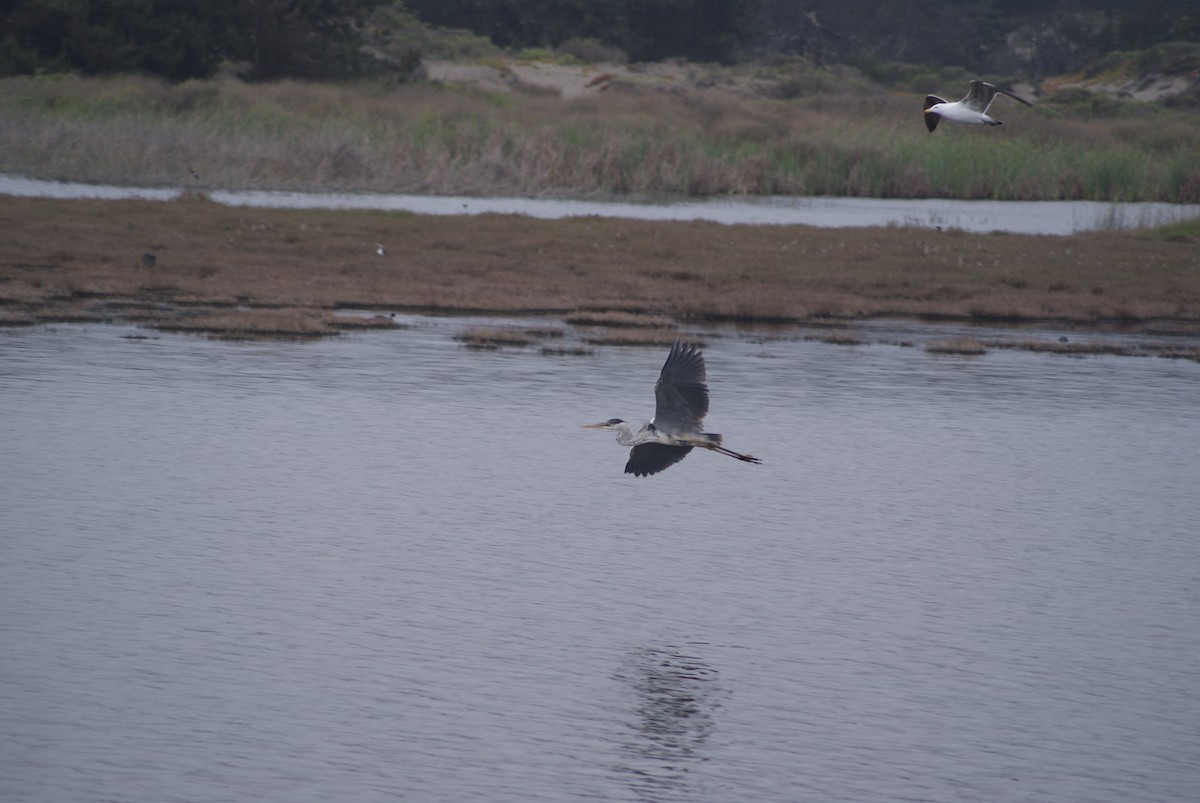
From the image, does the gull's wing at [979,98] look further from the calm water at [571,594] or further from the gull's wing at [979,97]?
the calm water at [571,594]

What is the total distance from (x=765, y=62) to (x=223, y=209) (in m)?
46.4

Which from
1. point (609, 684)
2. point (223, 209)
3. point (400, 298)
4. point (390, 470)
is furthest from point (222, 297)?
point (609, 684)

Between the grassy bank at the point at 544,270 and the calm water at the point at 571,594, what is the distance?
14.5 ft

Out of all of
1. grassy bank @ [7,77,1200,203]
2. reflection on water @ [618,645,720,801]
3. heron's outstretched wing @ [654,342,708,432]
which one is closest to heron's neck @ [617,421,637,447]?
heron's outstretched wing @ [654,342,708,432]

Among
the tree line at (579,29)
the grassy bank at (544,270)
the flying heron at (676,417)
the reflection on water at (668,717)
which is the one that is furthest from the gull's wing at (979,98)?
the tree line at (579,29)

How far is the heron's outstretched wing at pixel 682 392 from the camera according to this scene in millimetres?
9781

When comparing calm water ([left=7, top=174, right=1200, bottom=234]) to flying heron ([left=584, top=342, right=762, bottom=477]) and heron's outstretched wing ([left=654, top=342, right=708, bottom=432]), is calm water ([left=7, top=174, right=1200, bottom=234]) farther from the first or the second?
heron's outstretched wing ([left=654, top=342, right=708, bottom=432])

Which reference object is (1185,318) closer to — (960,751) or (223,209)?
(223,209)

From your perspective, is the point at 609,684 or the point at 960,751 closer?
the point at 960,751

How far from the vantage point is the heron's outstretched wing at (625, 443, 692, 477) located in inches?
393

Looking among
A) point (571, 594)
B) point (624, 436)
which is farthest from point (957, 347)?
point (571, 594)

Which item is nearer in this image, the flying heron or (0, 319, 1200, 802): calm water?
(0, 319, 1200, 802): calm water

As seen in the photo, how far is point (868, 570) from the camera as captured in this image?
1123 centimetres

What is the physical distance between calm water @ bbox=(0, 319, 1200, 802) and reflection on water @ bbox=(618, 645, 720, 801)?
2 centimetres
